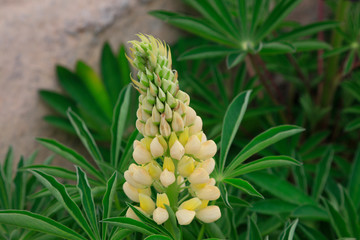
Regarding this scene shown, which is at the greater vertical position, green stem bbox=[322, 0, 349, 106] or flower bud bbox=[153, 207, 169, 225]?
green stem bbox=[322, 0, 349, 106]

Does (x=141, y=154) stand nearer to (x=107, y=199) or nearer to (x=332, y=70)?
(x=107, y=199)

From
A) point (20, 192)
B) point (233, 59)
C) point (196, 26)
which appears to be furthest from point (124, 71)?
point (20, 192)

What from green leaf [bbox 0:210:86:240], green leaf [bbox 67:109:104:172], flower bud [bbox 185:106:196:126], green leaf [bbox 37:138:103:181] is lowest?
green leaf [bbox 0:210:86:240]

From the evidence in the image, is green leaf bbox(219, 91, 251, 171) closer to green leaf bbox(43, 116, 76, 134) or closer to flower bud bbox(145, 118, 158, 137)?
flower bud bbox(145, 118, 158, 137)

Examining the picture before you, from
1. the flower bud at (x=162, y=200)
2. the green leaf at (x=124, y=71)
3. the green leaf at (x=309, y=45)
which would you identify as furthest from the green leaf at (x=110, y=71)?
the flower bud at (x=162, y=200)

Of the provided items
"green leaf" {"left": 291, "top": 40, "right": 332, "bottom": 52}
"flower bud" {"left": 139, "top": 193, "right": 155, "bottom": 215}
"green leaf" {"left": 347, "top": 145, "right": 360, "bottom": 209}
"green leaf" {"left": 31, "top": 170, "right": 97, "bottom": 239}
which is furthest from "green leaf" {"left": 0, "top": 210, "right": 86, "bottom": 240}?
"green leaf" {"left": 291, "top": 40, "right": 332, "bottom": 52}

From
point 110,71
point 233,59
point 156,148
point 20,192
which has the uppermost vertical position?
point 110,71

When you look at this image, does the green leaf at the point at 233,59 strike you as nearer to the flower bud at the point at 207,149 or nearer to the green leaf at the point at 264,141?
the green leaf at the point at 264,141
